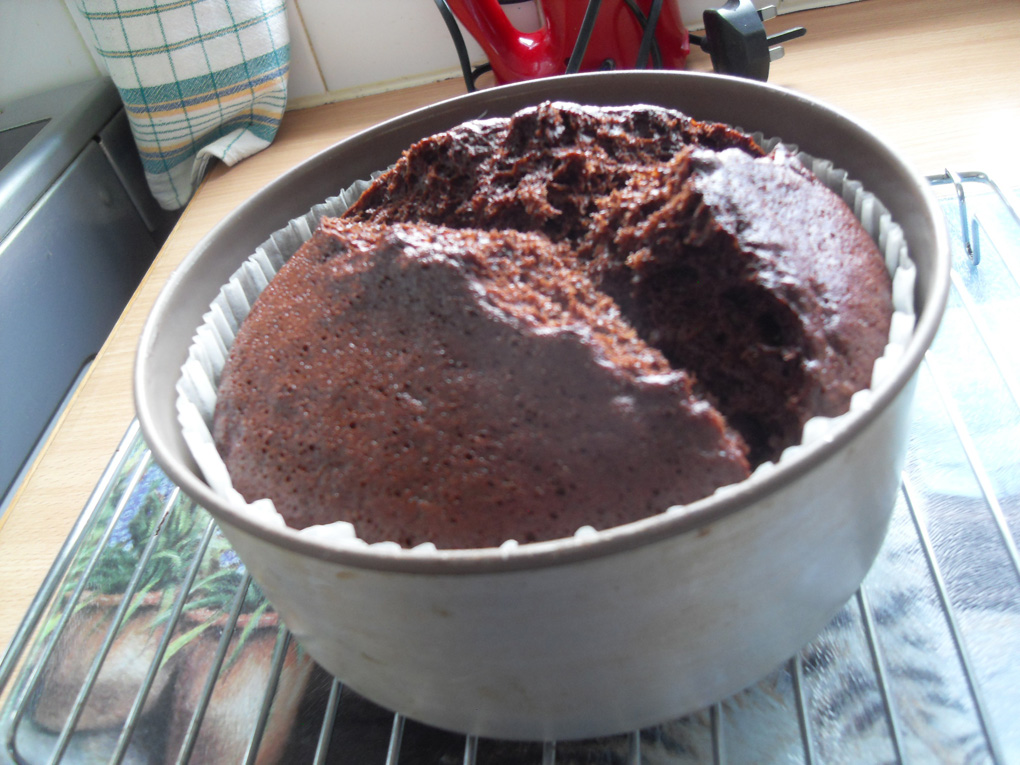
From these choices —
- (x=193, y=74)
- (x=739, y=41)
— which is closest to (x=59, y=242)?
Result: (x=193, y=74)

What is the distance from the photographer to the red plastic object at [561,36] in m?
1.36

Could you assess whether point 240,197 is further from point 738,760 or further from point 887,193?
point 738,760

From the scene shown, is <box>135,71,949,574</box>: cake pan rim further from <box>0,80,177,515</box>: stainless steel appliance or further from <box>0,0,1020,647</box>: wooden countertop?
<box>0,80,177,515</box>: stainless steel appliance

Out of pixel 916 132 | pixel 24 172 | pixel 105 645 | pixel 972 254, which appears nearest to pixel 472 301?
pixel 105 645

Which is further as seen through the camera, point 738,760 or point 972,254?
point 972,254

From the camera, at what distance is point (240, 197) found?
4.74ft

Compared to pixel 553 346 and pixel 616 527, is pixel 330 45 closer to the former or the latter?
pixel 553 346

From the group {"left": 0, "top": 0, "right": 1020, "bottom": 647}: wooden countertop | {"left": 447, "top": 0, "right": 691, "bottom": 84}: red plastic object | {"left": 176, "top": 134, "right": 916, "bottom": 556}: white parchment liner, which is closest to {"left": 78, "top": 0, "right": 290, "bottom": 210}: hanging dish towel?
{"left": 0, "top": 0, "right": 1020, "bottom": 647}: wooden countertop

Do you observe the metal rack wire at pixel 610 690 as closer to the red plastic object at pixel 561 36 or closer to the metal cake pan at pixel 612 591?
the metal cake pan at pixel 612 591

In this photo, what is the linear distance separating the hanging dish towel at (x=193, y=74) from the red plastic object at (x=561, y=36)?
0.44 meters

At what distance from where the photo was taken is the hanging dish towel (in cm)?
146

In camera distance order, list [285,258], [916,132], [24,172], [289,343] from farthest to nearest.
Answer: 1. [24,172]
2. [916,132]
3. [285,258]
4. [289,343]

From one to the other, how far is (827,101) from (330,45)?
A: 1.08 m

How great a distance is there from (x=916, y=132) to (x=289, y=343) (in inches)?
40.3
